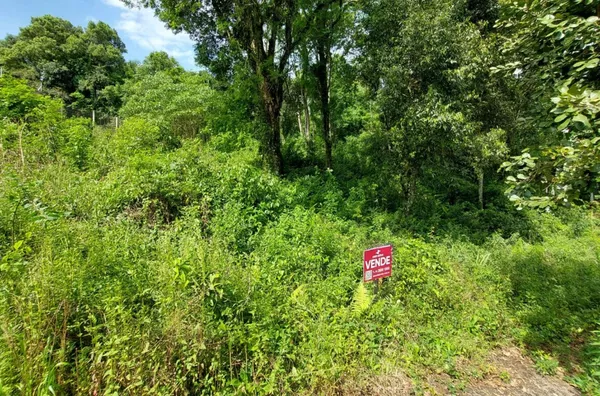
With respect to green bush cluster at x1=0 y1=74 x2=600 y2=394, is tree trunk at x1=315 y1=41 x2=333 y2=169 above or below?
above

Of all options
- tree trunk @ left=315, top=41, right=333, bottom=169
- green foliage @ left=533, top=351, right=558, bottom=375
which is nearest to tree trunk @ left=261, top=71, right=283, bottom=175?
tree trunk @ left=315, top=41, right=333, bottom=169

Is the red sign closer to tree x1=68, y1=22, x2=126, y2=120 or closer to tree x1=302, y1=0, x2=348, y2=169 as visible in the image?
tree x1=302, y1=0, x2=348, y2=169

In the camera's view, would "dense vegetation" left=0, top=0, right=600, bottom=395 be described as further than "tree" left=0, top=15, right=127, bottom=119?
No

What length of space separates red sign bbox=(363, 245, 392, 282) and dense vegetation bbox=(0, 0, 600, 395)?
299 mm

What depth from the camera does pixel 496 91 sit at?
294 inches

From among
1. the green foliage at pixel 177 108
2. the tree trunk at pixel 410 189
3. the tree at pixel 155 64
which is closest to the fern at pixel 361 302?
the tree trunk at pixel 410 189

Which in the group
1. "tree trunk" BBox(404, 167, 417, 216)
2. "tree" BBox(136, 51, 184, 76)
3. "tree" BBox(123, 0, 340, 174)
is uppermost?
"tree" BBox(136, 51, 184, 76)

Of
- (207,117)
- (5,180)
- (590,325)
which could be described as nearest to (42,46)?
(207,117)

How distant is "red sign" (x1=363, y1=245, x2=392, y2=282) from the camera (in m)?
3.04

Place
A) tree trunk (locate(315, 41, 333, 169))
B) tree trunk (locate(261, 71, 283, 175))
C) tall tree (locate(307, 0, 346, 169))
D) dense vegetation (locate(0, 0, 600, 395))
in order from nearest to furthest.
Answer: dense vegetation (locate(0, 0, 600, 395))
tall tree (locate(307, 0, 346, 169))
tree trunk (locate(261, 71, 283, 175))
tree trunk (locate(315, 41, 333, 169))

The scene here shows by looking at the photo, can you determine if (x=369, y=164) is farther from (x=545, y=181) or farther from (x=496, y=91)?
(x=545, y=181)

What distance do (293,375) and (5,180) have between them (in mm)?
3656

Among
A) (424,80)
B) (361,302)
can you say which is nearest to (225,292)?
(361,302)

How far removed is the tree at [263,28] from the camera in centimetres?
700
